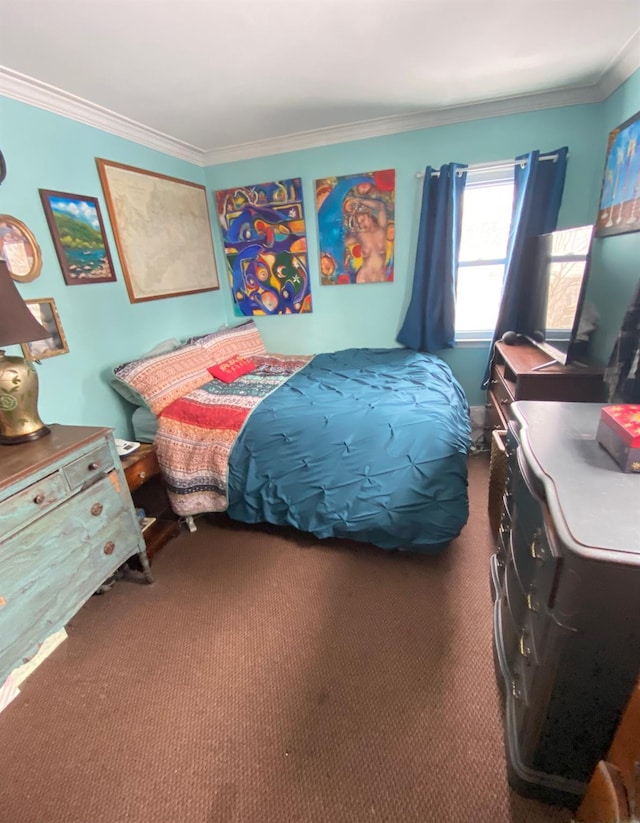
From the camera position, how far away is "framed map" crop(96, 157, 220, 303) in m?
2.37

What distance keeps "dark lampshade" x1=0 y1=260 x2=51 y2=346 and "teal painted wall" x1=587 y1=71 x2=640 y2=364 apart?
2.59m

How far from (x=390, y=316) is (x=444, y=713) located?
8.68 feet

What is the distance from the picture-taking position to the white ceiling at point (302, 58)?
1479 mm

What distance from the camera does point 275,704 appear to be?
4.28 feet

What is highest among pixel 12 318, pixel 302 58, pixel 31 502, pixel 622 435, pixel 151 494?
pixel 302 58

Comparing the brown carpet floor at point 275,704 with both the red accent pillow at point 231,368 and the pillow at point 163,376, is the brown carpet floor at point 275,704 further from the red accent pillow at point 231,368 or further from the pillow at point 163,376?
the red accent pillow at point 231,368

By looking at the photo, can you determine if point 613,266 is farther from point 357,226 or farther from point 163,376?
point 163,376

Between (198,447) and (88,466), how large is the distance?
0.61 meters

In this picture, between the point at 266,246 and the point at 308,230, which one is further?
the point at 266,246

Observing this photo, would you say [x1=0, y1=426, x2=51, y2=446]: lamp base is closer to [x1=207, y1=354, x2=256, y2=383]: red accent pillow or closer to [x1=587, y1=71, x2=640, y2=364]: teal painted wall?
[x1=207, y1=354, x2=256, y2=383]: red accent pillow

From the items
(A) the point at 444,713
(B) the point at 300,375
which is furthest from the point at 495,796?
(B) the point at 300,375

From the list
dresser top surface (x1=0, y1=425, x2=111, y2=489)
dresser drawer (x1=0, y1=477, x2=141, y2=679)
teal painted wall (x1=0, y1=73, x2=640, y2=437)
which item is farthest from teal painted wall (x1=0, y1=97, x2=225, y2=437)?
dresser drawer (x1=0, y1=477, x2=141, y2=679)

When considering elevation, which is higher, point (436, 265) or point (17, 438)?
point (436, 265)

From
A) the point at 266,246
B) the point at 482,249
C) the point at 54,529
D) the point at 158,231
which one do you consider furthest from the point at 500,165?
the point at 54,529
